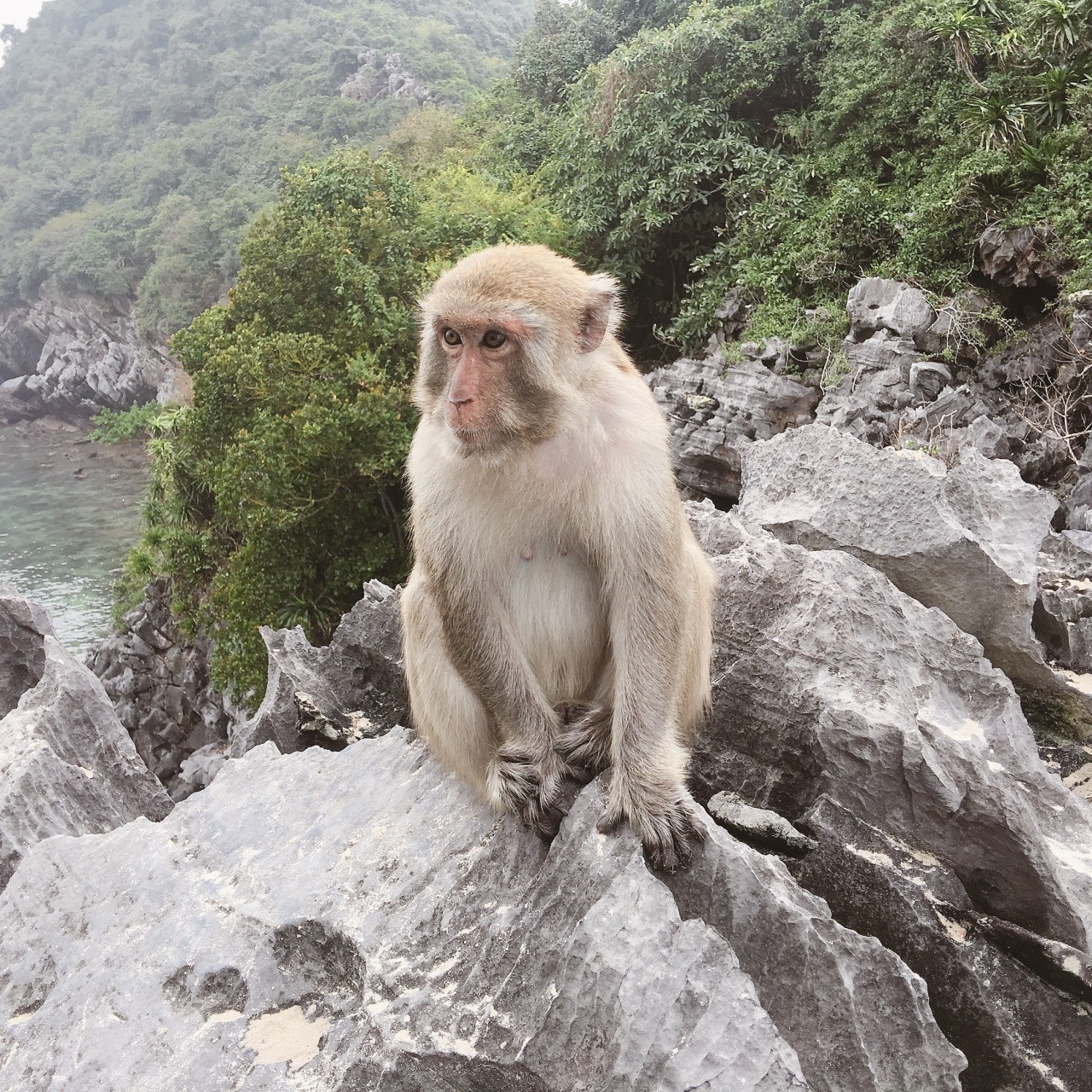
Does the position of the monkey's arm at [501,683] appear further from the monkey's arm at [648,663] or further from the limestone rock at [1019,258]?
the limestone rock at [1019,258]

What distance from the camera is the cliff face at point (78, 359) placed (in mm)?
36750

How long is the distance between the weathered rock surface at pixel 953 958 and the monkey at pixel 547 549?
549mm

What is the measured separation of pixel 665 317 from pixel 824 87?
4.45 m

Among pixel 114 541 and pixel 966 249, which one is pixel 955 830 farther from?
pixel 114 541

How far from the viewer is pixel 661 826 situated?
6.71ft

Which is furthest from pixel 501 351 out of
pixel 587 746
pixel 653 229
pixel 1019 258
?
pixel 653 229

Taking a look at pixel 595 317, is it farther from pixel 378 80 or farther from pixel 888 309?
pixel 378 80

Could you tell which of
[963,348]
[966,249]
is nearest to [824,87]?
[966,249]

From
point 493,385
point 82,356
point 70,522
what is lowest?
point 70,522

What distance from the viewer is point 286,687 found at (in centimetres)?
395

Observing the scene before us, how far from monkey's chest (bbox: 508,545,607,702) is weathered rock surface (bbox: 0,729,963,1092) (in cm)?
46

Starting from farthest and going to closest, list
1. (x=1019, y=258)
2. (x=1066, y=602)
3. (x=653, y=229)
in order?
(x=653, y=229) < (x=1019, y=258) < (x=1066, y=602)

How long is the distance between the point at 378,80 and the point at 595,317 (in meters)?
47.5

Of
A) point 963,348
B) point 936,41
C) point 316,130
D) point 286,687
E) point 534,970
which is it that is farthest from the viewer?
point 316,130
